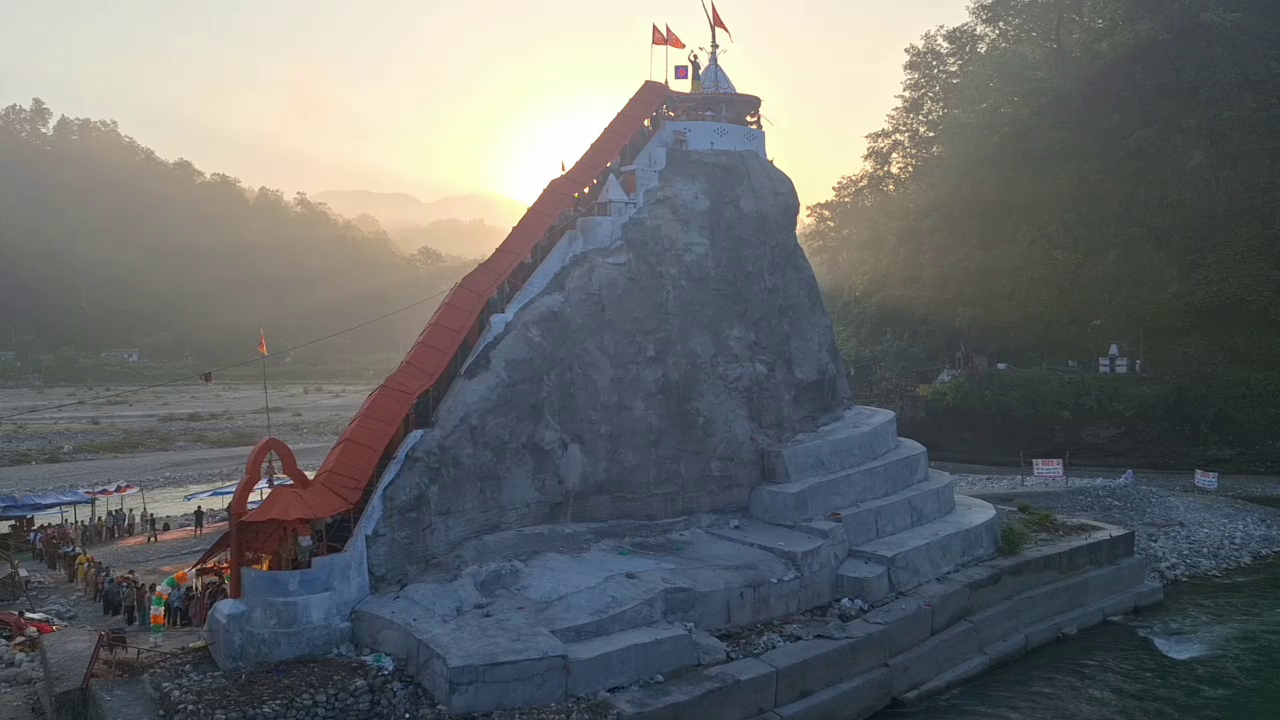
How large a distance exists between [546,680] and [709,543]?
660 centimetres

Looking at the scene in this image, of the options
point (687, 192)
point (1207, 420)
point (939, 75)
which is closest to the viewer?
point (687, 192)

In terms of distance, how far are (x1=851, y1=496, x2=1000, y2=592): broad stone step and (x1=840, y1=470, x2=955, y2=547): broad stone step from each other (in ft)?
0.57

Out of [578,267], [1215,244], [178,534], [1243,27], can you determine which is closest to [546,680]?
[578,267]

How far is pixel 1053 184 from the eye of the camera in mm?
46031

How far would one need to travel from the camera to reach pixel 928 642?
19953mm

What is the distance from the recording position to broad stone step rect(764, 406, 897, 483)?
22109 millimetres

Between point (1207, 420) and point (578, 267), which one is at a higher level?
point (578, 267)

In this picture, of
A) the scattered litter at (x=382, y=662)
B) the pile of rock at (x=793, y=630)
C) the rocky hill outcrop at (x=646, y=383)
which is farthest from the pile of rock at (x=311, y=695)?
the pile of rock at (x=793, y=630)

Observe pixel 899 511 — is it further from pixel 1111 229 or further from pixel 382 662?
pixel 1111 229

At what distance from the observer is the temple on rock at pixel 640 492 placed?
15656 millimetres

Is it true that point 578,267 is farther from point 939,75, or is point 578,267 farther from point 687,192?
point 939,75

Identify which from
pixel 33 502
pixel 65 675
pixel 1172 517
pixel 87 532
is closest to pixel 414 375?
pixel 65 675

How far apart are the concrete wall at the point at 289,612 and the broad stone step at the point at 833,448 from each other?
10.2 m

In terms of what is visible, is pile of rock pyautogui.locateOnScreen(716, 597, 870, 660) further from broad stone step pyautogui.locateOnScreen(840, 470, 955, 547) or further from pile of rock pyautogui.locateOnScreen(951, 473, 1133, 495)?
pile of rock pyautogui.locateOnScreen(951, 473, 1133, 495)
